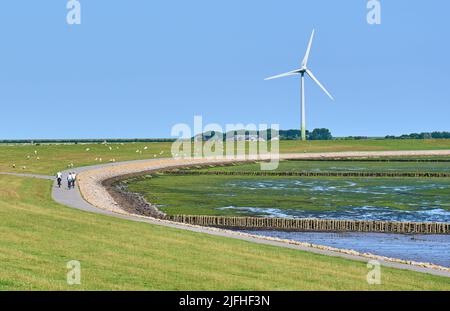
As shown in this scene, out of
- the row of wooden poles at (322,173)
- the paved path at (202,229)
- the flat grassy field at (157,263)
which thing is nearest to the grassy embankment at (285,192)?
the row of wooden poles at (322,173)

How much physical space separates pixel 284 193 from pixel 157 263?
54325mm

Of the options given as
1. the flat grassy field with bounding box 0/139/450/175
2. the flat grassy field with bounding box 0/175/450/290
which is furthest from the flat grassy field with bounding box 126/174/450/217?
the flat grassy field with bounding box 0/175/450/290

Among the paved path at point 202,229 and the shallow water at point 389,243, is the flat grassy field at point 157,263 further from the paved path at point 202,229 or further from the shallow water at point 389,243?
the shallow water at point 389,243

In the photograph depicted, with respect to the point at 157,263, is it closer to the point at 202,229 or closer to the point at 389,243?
the point at 202,229

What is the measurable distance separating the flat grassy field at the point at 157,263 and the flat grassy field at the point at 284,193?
23188 mm

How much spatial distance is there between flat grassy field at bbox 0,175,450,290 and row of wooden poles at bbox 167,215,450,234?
13.7 m

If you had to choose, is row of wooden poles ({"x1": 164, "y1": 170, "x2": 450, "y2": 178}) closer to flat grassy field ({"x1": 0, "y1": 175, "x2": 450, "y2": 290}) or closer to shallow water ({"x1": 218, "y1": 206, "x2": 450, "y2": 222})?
shallow water ({"x1": 218, "y1": 206, "x2": 450, "y2": 222})

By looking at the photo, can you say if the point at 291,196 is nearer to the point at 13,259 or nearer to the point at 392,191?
the point at 392,191

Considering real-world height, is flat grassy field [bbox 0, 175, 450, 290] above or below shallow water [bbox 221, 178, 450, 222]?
above

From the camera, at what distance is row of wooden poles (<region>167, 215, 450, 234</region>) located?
167 ft

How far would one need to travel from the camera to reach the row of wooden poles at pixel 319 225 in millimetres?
51031

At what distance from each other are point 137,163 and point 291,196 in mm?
53958
